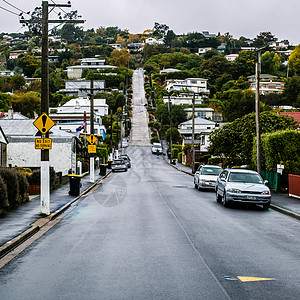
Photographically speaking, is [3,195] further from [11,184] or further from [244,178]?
[244,178]

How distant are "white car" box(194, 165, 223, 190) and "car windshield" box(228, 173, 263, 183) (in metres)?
7.80

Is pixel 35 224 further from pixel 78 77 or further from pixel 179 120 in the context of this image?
pixel 78 77

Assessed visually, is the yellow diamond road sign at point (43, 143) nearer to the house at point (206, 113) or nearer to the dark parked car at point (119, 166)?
the dark parked car at point (119, 166)

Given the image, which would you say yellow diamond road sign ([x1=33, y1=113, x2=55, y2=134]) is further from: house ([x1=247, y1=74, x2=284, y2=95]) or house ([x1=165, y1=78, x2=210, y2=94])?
house ([x1=247, y1=74, x2=284, y2=95])

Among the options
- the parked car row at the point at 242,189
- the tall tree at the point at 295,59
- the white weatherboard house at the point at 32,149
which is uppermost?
the tall tree at the point at 295,59

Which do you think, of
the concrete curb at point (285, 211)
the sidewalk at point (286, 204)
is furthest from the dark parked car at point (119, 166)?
the concrete curb at point (285, 211)

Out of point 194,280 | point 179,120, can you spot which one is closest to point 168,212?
point 194,280

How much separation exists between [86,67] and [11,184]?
168 meters

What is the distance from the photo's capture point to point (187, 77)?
550 ft

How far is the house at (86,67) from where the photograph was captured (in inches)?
7038

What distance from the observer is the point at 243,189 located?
19922 mm

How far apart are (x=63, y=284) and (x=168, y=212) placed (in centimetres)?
1034

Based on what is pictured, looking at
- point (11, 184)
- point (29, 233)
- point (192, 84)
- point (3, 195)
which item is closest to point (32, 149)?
point (11, 184)

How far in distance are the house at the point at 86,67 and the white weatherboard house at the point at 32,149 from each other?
→ 458 feet
